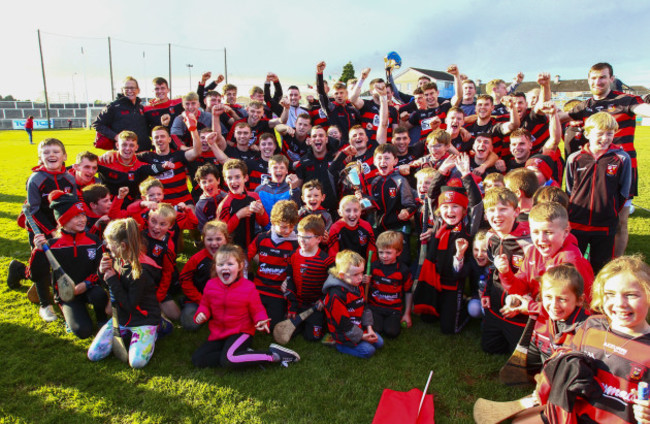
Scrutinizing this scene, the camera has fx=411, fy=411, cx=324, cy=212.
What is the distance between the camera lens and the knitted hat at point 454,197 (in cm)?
431

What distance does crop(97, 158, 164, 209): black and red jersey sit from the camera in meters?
5.89

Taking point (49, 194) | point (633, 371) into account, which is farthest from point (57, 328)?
point (633, 371)

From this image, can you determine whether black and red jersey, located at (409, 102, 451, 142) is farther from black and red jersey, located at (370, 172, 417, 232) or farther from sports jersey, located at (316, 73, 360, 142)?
black and red jersey, located at (370, 172, 417, 232)

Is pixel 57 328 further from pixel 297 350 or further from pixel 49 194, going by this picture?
pixel 297 350

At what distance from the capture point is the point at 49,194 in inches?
185

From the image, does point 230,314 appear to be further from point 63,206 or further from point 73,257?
point 63,206

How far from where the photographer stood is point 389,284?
14.1ft

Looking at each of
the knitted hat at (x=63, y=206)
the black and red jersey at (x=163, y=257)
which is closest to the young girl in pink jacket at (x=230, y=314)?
the black and red jersey at (x=163, y=257)

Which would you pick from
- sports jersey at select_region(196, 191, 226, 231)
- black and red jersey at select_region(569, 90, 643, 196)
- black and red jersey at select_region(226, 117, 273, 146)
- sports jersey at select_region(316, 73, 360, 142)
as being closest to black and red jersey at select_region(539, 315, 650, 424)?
black and red jersey at select_region(569, 90, 643, 196)

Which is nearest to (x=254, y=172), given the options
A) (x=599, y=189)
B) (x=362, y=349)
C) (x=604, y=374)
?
(x=362, y=349)

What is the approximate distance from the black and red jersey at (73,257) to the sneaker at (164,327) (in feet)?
2.99

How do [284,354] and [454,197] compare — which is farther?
[454,197]

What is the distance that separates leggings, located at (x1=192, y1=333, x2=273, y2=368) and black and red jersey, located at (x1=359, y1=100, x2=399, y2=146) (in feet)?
15.1

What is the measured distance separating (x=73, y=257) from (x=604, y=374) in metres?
4.69
